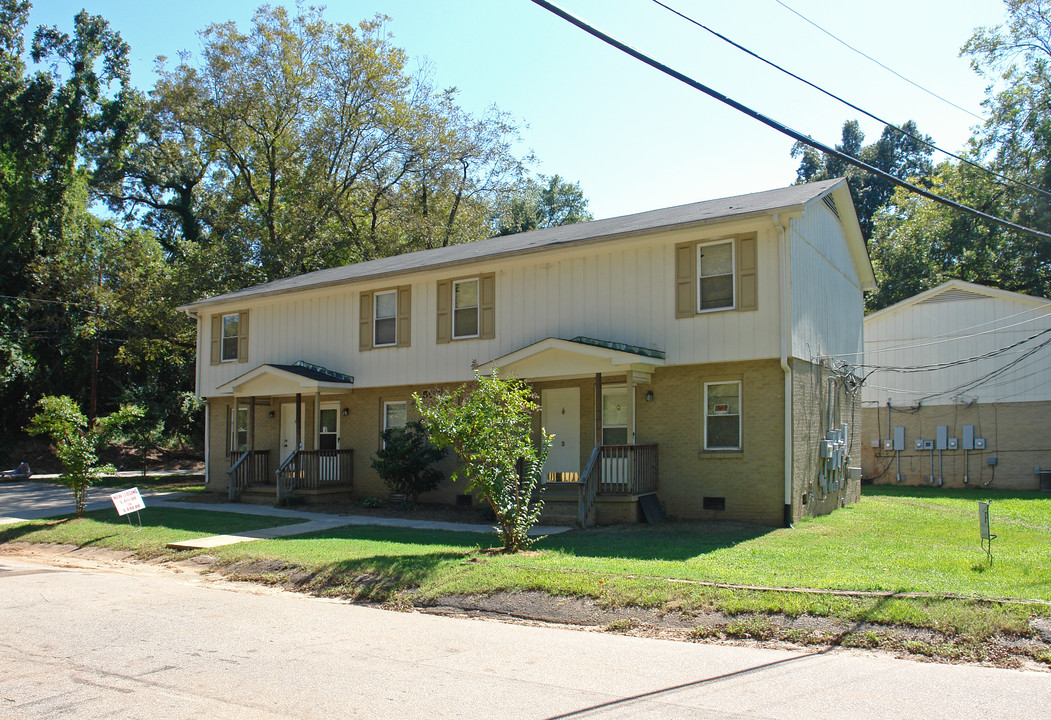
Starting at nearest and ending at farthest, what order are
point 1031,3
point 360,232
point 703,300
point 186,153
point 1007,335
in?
point 703,300, point 1007,335, point 1031,3, point 360,232, point 186,153

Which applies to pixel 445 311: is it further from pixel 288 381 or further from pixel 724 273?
pixel 724 273

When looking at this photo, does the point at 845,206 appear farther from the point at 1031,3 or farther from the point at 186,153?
the point at 186,153

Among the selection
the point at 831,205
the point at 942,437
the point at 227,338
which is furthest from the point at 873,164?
the point at 227,338

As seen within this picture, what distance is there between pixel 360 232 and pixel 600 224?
1804 cm

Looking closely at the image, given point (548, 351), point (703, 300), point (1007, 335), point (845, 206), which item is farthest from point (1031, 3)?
point (548, 351)

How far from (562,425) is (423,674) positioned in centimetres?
1124

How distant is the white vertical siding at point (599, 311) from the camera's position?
1496 cm

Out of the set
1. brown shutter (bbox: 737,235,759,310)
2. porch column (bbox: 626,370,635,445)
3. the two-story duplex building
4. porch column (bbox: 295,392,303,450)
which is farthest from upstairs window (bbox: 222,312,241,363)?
brown shutter (bbox: 737,235,759,310)

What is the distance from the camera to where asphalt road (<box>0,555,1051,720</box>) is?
5367 mm

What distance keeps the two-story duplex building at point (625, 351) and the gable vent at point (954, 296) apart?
4.21 metres

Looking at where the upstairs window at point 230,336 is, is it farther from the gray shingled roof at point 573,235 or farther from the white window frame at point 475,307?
the white window frame at point 475,307

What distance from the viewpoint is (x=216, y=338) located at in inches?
936

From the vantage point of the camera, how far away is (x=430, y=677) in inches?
247

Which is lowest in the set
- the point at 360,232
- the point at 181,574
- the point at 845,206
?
the point at 181,574
